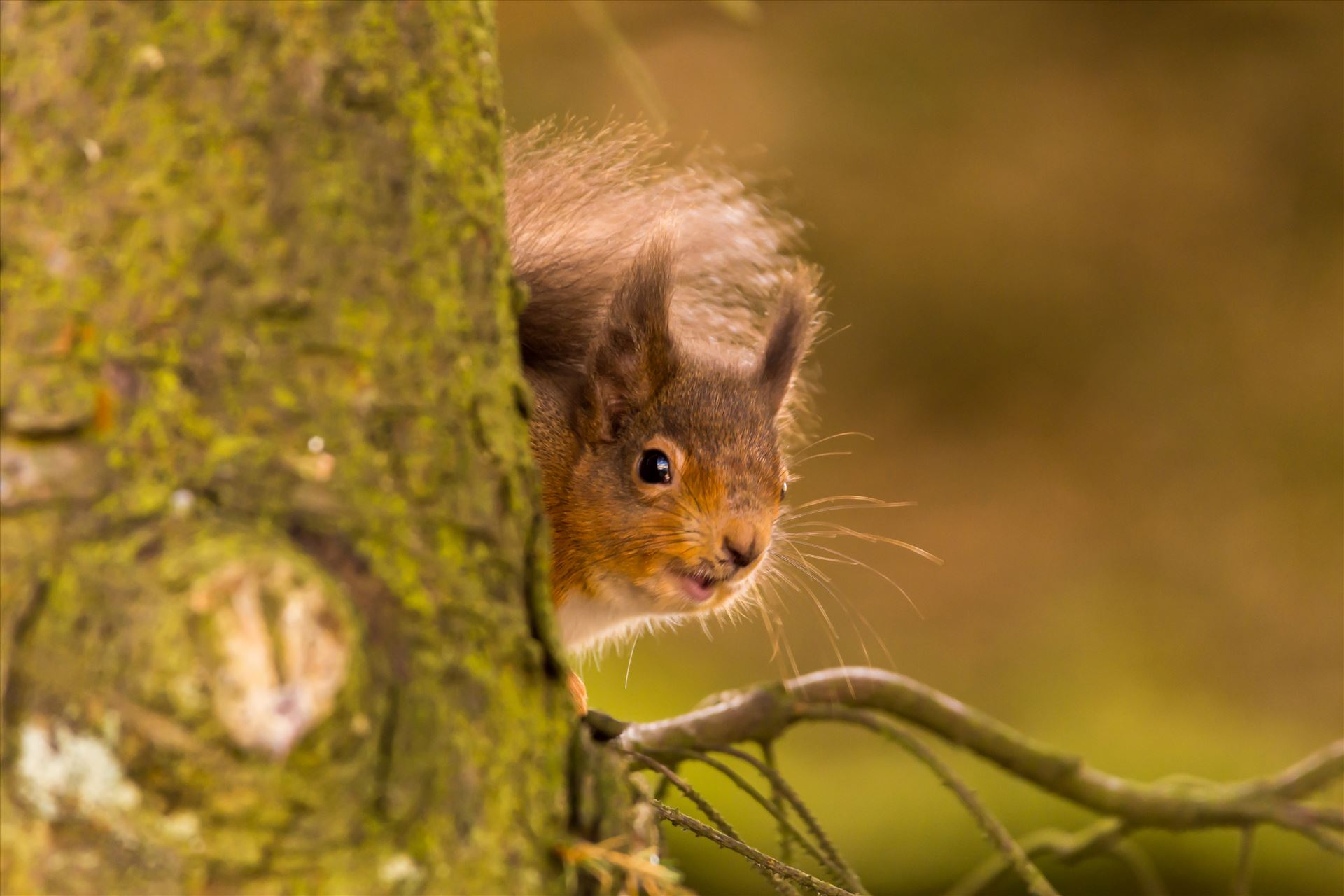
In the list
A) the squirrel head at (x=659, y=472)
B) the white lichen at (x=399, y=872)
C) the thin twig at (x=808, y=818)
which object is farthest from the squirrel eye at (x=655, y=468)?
the white lichen at (x=399, y=872)

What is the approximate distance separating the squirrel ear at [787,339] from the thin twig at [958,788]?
45 cm

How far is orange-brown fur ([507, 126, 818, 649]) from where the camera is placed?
121cm

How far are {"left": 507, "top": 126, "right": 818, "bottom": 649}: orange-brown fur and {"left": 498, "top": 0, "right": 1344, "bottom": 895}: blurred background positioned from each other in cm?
173

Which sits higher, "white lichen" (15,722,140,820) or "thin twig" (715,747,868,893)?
"white lichen" (15,722,140,820)

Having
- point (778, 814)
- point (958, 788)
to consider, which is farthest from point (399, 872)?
point (958, 788)

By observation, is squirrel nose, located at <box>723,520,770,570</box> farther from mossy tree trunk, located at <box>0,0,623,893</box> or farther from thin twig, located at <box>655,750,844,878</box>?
mossy tree trunk, located at <box>0,0,623,893</box>

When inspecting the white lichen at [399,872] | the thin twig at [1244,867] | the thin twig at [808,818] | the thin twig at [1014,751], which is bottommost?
the thin twig at [1244,867]

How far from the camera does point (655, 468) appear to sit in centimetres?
123

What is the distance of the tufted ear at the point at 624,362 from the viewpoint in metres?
1.23

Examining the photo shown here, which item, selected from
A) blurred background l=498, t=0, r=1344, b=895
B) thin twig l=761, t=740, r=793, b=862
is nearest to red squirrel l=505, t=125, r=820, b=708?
thin twig l=761, t=740, r=793, b=862

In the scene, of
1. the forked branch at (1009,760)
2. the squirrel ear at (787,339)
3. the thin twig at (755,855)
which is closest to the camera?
the thin twig at (755,855)

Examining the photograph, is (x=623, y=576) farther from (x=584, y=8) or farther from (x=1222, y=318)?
→ (x=1222, y=318)

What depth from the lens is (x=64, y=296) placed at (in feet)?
1.46

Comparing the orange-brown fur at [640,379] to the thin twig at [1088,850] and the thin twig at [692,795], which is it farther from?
the thin twig at [692,795]
